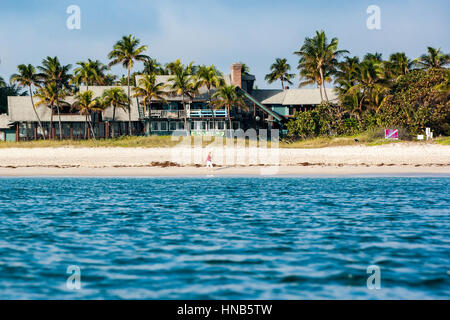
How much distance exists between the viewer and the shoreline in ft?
106

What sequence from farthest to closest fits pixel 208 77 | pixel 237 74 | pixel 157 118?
pixel 237 74, pixel 157 118, pixel 208 77

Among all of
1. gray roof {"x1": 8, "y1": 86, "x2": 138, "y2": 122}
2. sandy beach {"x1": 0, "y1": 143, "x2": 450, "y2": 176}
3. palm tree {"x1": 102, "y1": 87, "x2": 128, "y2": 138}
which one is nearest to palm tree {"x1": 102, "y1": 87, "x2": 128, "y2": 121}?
palm tree {"x1": 102, "y1": 87, "x2": 128, "y2": 138}

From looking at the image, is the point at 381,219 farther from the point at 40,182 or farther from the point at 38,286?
the point at 40,182

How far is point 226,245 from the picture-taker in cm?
1257

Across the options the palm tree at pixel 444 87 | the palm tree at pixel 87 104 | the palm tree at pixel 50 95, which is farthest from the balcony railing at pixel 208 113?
the palm tree at pixel 444 87

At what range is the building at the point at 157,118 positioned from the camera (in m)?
60.5

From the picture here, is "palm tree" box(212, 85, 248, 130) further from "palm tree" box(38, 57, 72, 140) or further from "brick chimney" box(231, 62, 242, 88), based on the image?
"palm tree" box(38, 57, 72, 140)

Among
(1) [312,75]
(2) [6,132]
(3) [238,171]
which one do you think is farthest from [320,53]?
(2) [6,132]

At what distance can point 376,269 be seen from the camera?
10.2 meters

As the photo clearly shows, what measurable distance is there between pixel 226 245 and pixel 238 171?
21.4 meters

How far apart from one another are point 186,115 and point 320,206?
137 ft

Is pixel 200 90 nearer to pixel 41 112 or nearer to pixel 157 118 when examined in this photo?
pixel 157 118

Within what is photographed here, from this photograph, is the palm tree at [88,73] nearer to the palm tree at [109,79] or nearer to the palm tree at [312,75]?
the palm tree at [109,79]
